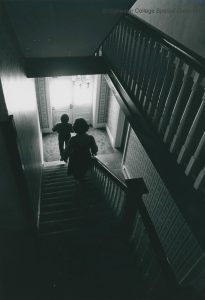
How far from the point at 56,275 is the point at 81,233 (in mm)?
637

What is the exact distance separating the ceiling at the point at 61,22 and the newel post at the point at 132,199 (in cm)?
280

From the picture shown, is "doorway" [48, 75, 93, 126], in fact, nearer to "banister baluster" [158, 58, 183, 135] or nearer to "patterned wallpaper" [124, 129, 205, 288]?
"patterned wallpaper" [124, 129, 205, 288]

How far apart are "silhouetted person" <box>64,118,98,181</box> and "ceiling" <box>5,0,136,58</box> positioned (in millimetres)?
1889

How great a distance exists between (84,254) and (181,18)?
159 inches

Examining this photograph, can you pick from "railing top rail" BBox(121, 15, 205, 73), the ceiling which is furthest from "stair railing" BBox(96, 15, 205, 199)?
the ceiling

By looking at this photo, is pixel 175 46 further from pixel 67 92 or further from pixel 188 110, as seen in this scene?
pixel 67 92

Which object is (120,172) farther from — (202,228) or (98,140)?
(202,228)

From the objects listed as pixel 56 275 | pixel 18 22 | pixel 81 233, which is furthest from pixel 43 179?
pixel 18 22

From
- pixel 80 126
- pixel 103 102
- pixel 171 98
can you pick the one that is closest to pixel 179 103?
pixel 171 98

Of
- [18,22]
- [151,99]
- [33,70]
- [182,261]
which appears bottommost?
[182,261]

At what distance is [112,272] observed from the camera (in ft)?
9.20

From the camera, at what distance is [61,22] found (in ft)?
13.4

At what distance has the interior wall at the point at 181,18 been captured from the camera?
3.45 meters

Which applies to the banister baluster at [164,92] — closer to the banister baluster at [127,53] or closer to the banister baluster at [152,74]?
the banister baluster at [152,74]
